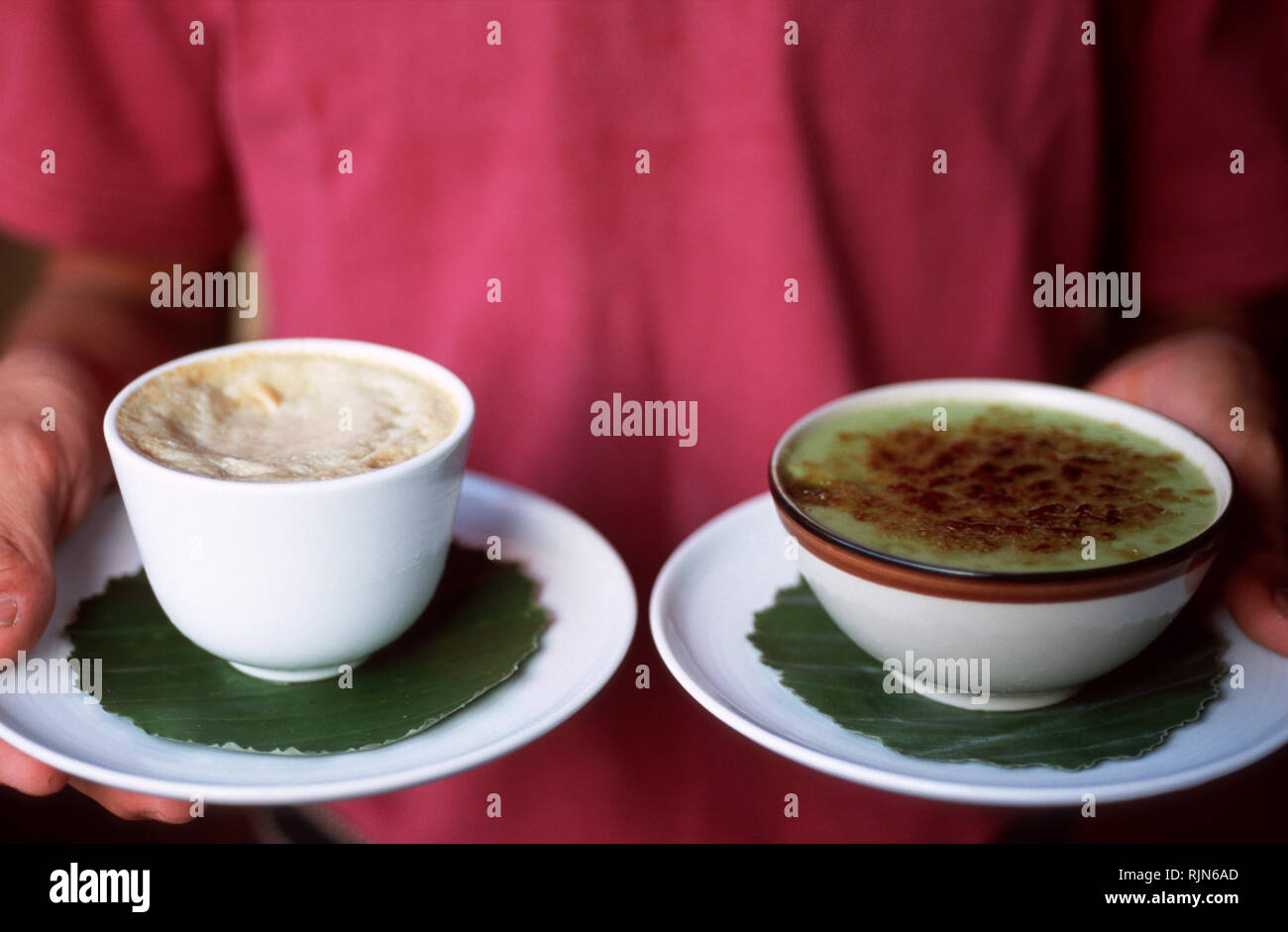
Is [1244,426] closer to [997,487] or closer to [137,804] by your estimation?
[997,487]

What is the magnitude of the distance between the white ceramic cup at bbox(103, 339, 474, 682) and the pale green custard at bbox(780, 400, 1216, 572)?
0.37 m

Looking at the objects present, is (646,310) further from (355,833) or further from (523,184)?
(355,833)

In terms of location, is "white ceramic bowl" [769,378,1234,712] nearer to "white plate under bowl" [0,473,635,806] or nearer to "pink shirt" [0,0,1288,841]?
"white plate under bowl" [0,473,635,806]

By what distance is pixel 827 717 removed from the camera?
3.28 ft

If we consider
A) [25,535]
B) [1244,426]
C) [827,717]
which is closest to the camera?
[827,717]

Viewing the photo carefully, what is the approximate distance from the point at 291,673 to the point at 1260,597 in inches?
37.3

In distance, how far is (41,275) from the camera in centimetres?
274

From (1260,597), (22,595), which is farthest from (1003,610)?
(22,595)

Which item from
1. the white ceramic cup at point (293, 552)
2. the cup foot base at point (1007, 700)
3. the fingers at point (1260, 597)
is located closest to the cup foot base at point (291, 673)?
the white ceramic cup at point (293, 552)

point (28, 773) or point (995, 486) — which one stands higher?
point (995, 486)

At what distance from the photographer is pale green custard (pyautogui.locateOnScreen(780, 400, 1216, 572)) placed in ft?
3.23

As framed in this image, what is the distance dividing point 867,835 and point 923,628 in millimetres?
629

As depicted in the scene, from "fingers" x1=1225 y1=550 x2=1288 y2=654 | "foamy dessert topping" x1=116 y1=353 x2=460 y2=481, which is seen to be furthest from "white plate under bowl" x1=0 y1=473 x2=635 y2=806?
"fingers" x1=1225 y1=550 x2=1288 y2=654
